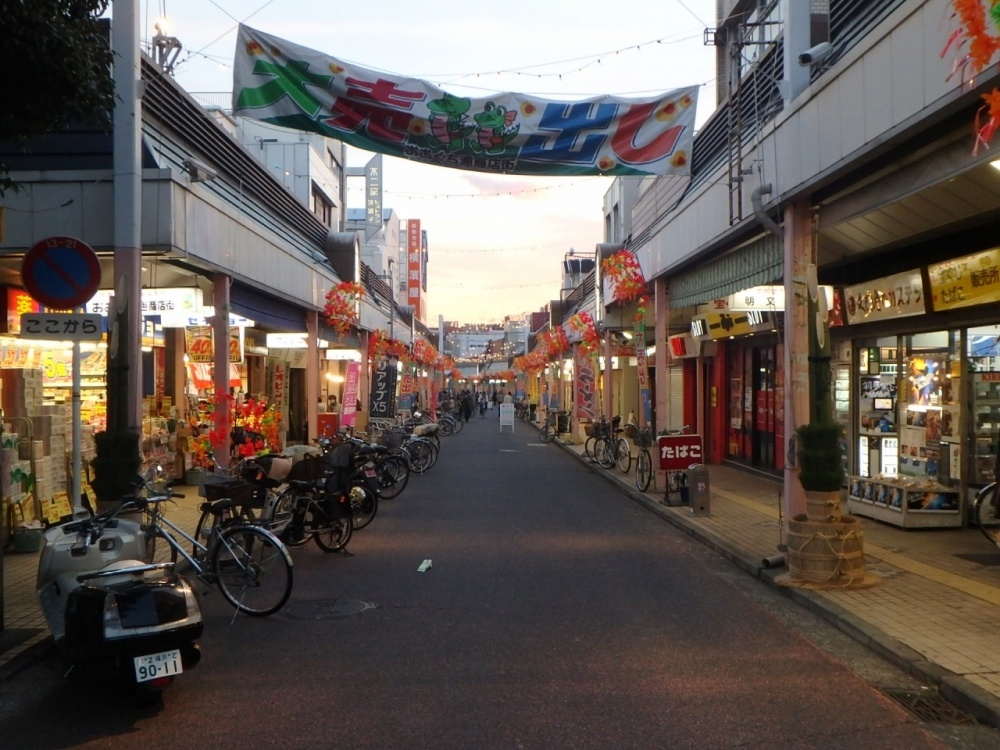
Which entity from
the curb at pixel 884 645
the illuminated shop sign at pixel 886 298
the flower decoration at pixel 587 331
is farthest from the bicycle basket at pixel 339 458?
the flower decoration at pixel 587 331

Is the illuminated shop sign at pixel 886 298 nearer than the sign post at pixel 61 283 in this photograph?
No

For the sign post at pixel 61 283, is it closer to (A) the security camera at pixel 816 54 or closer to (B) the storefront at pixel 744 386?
(A) the security camera at pixel 816 54

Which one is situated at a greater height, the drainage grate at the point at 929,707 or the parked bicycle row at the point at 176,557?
the parked bicycle row at the point at 176,557

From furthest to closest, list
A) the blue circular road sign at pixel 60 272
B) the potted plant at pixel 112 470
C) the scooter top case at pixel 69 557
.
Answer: the potted plant at pixel 112 470
the blue circular road sign at pixel 60 272
the scooter top case at pixel 69 557

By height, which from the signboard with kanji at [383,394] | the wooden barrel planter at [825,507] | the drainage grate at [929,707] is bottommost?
the drainage grate at [929,707]

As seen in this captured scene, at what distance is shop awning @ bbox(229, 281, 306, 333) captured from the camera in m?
15.4

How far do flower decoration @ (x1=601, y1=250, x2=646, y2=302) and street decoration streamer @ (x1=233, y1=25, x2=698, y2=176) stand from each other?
6.01m

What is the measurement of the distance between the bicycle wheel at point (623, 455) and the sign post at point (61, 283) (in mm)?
13622

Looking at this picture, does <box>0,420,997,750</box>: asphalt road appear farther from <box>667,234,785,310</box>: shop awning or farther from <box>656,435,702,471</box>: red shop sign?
<box>656,435,702,471</box>: red shop sign

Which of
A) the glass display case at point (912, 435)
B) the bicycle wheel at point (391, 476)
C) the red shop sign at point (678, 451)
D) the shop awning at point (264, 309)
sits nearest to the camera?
the glass display case at point (912, 435)

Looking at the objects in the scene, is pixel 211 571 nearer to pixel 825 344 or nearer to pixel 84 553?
pixel 84 553

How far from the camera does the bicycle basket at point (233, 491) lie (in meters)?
8.87

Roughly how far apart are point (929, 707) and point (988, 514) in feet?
19.3

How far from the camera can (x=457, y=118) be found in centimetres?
1077
